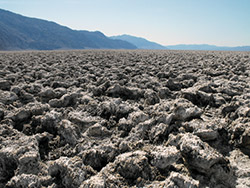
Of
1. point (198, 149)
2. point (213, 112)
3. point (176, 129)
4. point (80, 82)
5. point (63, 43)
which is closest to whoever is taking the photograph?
point (198, 149)

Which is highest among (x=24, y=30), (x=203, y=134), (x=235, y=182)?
(x=24, y=30)

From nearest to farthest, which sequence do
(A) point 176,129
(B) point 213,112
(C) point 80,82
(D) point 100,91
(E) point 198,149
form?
(E) point 198,149
(A) point 176,129
(B) point 213,112
(D) point 100,91
(C) point 80,82

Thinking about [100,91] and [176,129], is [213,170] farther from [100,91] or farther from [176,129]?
[100,91]

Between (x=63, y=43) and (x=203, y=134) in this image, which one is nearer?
(x=203, y=134)

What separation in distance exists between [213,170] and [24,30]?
7823 inches

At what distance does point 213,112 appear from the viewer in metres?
2.88

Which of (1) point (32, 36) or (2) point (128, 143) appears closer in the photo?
(2) point (128, 143)

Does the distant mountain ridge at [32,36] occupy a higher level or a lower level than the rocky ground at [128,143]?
higher

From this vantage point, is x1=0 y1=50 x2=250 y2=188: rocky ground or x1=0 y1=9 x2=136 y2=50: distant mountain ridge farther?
x1=0 y1=9 x2=136 y2=50: distant mountain ridge

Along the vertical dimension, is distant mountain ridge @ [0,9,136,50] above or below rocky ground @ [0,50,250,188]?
above

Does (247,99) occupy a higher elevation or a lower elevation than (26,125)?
higher

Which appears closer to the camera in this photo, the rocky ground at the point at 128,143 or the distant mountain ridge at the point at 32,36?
the rocky ground at the point at 128,143

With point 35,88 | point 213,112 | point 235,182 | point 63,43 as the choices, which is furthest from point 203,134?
point 63,43

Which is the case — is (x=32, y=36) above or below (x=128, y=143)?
above
